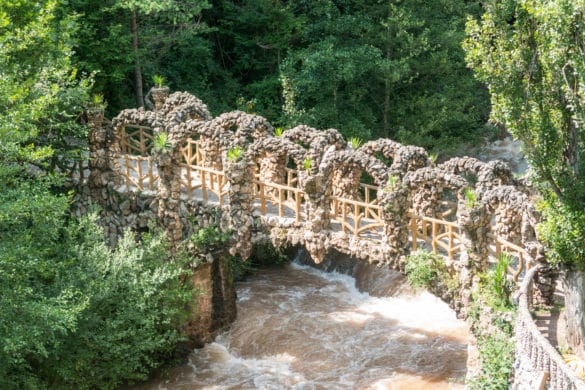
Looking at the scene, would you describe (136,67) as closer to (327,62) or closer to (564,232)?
(327,62)

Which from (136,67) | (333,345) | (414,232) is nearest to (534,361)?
(414,232)

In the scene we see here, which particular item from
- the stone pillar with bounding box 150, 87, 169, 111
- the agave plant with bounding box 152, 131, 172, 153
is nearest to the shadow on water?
the agave plant with bounding box 152, 131, 172, 153

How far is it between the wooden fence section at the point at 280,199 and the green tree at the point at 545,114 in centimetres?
640

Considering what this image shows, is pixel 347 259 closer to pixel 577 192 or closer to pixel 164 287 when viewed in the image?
pixel 164 287

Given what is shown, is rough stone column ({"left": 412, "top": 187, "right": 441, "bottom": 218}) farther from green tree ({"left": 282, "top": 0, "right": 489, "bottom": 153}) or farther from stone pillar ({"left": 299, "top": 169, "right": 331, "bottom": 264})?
green tree ({"left": 282, "top": 0, "right": 489, "bottom": 153})

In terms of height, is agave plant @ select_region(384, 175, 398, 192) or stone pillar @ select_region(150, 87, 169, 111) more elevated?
stone pillar @ select_region(150, 87, 169, 111)

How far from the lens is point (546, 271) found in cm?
1656

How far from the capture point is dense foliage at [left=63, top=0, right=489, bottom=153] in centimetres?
2858

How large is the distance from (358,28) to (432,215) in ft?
39.0

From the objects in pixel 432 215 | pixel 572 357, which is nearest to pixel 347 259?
pixel 432 215

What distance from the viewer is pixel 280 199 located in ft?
68.2

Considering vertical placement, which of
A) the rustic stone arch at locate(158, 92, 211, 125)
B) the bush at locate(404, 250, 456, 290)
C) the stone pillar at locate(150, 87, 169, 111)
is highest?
the stone pillar at locate(150, 87, 169, 111)

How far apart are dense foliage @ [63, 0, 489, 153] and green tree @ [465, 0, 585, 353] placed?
1302 centimetres

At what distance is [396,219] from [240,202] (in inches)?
172
